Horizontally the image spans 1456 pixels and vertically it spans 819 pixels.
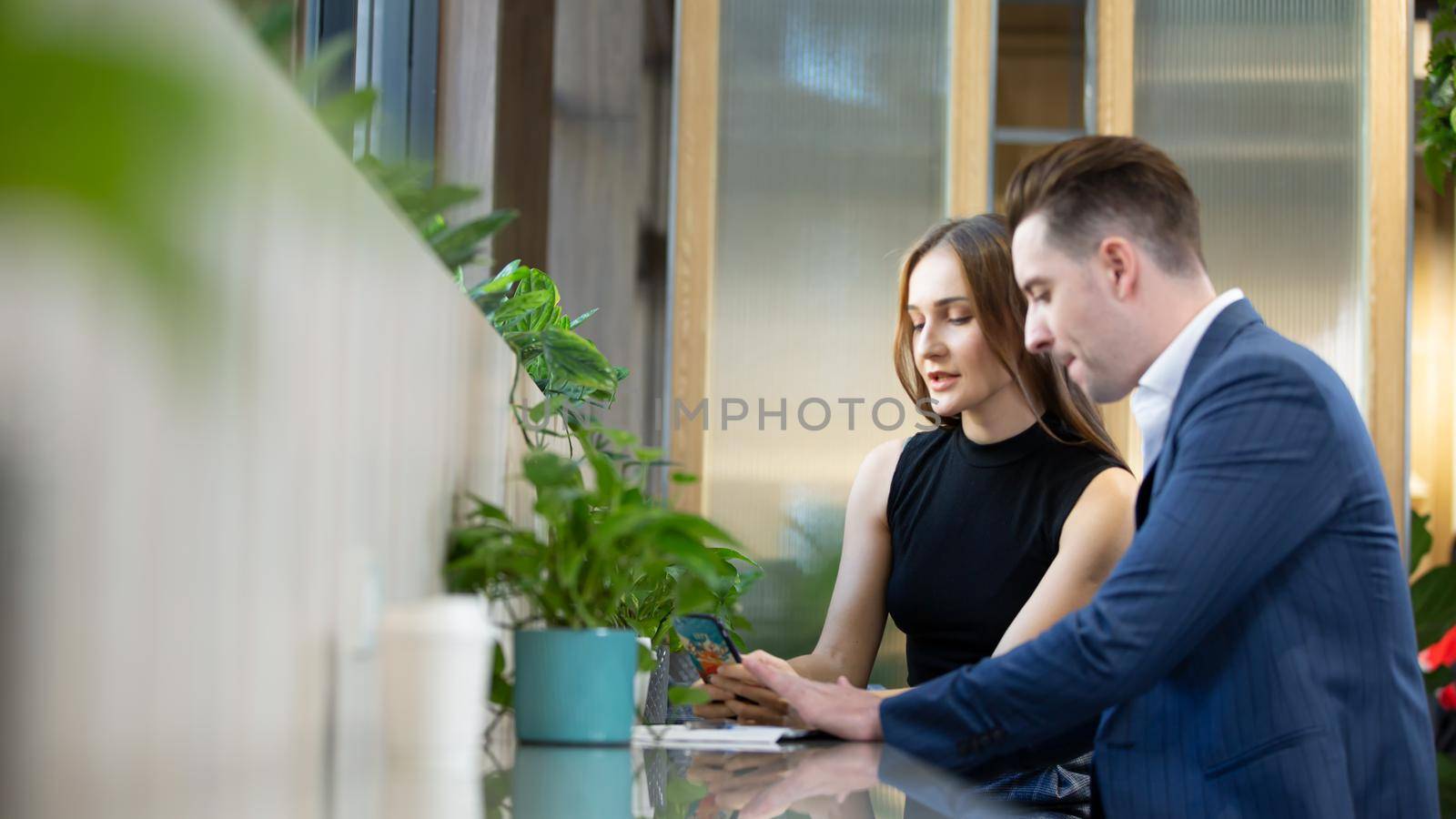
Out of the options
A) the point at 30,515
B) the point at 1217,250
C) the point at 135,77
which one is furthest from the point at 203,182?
the point at 1217,250

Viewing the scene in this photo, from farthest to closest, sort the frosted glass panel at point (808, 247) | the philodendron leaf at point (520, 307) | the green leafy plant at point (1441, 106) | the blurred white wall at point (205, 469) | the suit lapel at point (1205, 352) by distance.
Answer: the frosted glass panel at point (808, 247) → the green leafy plant at point (1441, 106) → the philodendron leaf at point (520, 307) → the suit lapel at point (1205, 352) → the blurred white wall at point (205, 469)

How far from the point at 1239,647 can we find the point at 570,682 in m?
0.67

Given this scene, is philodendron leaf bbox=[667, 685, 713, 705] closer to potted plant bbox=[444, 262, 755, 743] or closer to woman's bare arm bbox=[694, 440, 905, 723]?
potted plant bbox=[444, 262, 755, 743]

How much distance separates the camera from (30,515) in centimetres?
41

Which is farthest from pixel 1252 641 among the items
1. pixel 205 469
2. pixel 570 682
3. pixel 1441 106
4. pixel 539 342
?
pixel 1441 106

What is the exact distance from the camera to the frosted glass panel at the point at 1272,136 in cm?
403

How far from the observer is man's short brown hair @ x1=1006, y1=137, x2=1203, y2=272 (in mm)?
1513

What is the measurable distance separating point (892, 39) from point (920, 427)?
112 centimetres

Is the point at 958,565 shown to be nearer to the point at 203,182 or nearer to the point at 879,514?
the point at 879,514

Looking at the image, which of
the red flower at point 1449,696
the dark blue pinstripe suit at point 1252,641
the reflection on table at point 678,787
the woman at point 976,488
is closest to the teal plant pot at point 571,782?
the reflection on table at point 678,787

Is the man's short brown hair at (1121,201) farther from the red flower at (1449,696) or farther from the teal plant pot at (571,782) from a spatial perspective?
the red flower at (1449,696)

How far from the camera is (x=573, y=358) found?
59.9 inches

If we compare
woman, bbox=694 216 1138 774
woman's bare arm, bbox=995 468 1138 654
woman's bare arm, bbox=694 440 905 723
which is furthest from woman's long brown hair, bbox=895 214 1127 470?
woman's bare arm, bbox=694 440 905 723

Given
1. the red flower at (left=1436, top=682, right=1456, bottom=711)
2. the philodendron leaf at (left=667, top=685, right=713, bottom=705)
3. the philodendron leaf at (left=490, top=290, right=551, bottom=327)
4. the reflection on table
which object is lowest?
the red flower at (left=1436, top=682, right=1456, bottom=711)
